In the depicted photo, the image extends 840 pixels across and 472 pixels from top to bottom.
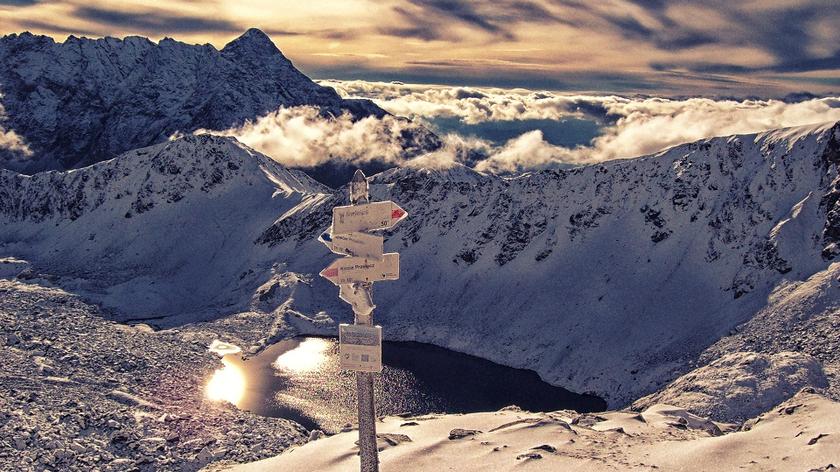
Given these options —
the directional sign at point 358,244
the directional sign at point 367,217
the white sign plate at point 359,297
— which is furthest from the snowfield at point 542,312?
the directional sign at point 367,217

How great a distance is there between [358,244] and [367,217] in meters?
1.39

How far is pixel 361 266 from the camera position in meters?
37.1

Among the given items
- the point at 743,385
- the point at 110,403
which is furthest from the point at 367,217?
the point at 743,385

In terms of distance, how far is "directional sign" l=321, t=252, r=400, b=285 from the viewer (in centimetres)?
3678

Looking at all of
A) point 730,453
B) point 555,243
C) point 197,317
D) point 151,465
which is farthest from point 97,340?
point 730,453

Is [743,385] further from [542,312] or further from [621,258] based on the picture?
[621,258]

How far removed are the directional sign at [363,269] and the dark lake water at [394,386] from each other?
78.4m

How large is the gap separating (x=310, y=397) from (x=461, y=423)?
53.4 meters

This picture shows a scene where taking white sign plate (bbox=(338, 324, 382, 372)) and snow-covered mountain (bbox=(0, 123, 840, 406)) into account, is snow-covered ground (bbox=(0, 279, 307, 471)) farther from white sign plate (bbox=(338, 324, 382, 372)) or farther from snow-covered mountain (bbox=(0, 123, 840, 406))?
white sign plate (bbox=(338, 324, 382, 372))

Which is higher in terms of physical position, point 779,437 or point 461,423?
point 779,437

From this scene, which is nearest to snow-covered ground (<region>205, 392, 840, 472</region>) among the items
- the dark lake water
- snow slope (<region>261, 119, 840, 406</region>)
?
the dark lake water

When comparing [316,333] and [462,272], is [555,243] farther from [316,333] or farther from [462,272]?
[316,333]

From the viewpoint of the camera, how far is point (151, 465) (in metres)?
86.4

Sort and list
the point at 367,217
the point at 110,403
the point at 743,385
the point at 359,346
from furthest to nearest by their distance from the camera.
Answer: the point at 110,403 < the point at 743,385 < the point at 359,346 < the point at 367,217
